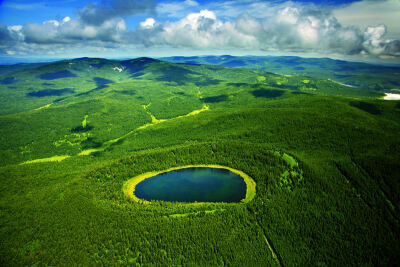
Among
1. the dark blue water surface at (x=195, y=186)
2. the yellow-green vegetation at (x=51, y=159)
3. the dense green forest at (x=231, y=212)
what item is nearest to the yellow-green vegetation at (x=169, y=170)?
the dark blue water surface at (x=195, y=186)

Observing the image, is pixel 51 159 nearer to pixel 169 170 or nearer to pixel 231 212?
pixel 169 170

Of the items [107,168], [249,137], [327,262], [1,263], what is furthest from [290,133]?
[1,263]

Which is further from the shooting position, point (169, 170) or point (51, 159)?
point (51, 159)

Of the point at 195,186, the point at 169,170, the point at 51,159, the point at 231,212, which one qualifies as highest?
the point at 231,212

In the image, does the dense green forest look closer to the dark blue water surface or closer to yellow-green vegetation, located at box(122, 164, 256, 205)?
yellow-green vegetation, located at box(122, 164, 256, 205)

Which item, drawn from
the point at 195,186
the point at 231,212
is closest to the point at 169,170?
the point at 195,186

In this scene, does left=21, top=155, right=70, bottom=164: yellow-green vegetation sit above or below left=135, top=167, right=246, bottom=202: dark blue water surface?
below

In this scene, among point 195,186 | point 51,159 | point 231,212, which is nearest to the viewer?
point 231,212

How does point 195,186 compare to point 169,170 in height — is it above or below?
below

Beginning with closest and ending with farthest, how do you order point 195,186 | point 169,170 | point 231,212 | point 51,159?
point 231,212 → point 195,186 → point 169,170 → point 51,159

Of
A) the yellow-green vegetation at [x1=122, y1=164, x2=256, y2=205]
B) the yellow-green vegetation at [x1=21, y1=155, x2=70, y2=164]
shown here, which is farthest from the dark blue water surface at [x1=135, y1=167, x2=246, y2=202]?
the yellow-green vegetation at [x1=21, y1=155, x2=70, y2=164]

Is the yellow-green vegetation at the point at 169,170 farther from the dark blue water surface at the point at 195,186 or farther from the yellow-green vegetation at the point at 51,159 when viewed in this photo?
the yellow-green vegetation at the point at 51,159
